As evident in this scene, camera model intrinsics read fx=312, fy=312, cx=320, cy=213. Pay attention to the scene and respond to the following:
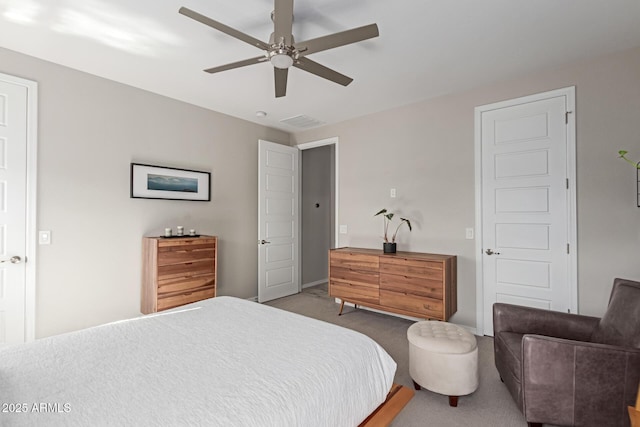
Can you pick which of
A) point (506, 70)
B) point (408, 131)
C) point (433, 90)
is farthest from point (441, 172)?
point (506, 70)

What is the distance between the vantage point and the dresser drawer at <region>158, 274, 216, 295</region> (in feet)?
10.5

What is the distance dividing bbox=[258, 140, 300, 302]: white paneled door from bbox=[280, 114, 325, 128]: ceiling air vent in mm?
380

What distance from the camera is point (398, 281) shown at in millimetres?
3482

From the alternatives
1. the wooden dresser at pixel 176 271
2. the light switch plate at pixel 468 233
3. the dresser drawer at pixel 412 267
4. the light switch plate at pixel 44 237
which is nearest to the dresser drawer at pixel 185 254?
the wooden dresser at pixel 176 271

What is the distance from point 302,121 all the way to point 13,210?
10.8 ft

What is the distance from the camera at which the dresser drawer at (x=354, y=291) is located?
369cm

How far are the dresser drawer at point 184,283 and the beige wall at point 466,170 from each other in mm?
1898

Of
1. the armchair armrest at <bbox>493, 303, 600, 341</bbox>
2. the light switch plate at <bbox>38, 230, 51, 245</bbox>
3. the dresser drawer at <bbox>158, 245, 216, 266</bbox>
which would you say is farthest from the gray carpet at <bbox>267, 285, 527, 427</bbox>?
the light switch plate at <bbox>38, 230, 51, 245</bbox>

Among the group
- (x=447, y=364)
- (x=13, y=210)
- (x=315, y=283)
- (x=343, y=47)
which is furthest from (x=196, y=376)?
(x=315, y=283)

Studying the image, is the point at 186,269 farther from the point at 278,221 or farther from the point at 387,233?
the point at 387,233

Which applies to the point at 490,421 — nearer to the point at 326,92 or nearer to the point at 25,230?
the point at 326,92

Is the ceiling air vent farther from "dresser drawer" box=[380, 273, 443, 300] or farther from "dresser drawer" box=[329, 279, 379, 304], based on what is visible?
"dresser drawer" box=[380, 273, 443, 300]

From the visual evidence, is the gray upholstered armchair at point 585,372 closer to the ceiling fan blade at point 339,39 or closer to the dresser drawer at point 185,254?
the ceiling fan blade at point 339,39

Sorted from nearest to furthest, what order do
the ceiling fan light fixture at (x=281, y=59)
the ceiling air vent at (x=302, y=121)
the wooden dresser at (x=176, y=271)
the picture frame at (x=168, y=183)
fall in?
the ceiling fan light fixture at (x=281, y=59) → the wooden dresser at (x=176, y=271) → the picture frame at (x=168, y=183) → the ceiling air vent at (x=302, y=121)
